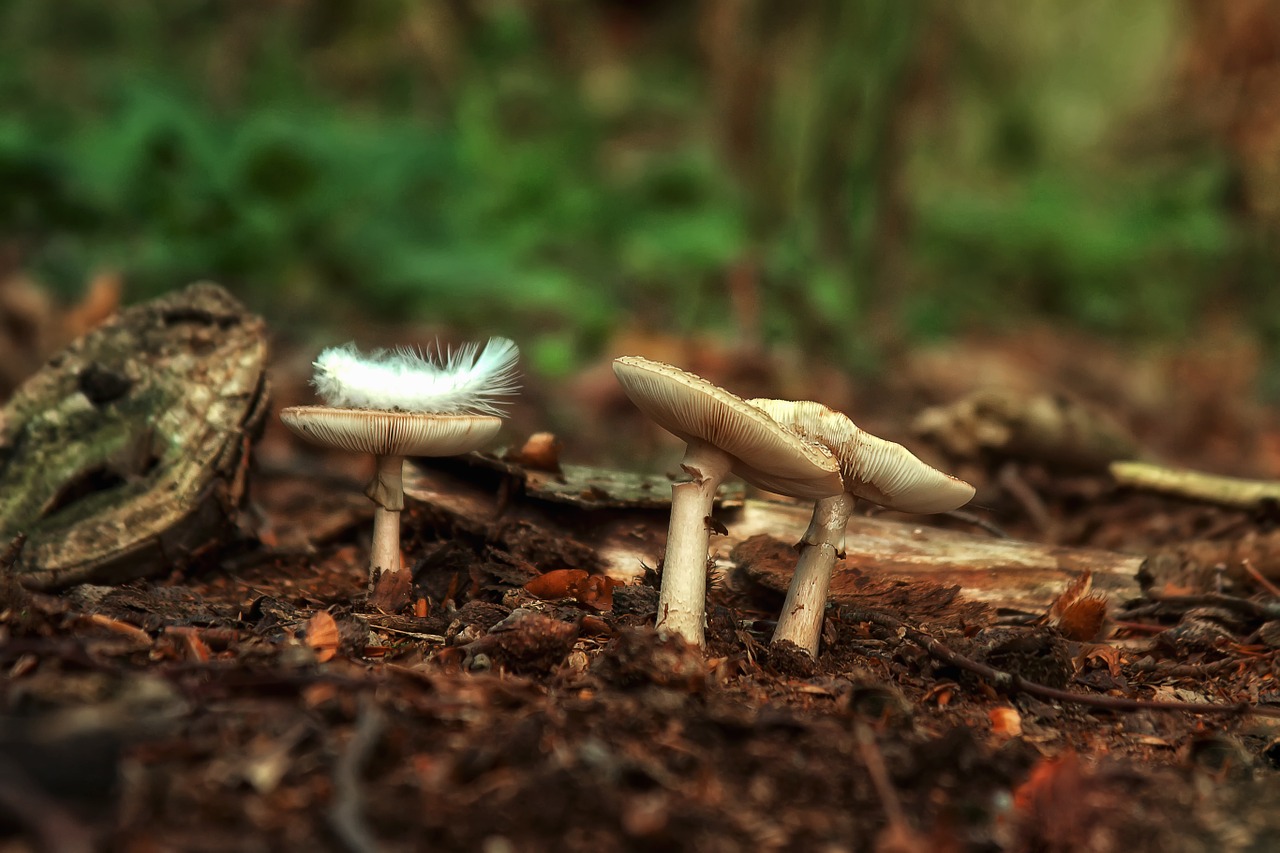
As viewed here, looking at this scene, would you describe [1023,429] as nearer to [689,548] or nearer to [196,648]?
[689,548]

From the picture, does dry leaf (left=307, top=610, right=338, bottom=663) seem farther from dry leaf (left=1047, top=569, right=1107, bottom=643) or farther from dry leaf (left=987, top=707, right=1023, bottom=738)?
dry leaf (left=1047, top=569, right=1107, bottom=643)

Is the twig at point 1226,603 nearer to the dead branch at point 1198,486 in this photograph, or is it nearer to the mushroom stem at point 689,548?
the dead branch at point 1198,486

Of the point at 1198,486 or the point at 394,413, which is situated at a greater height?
the point at 1198,486

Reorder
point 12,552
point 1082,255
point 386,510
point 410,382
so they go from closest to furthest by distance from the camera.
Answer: point 410,382, point 12,552, point 386,510, point 1082,255

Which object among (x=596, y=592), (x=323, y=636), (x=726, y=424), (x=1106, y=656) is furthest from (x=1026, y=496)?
(x=323, y=636)

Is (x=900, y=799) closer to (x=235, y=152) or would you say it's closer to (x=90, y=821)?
(x=90, y=821)

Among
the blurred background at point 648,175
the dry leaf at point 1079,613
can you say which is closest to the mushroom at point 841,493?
the dry leaf at point 1079,613

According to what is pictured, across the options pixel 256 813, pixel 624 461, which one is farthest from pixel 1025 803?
pixel 624 461
